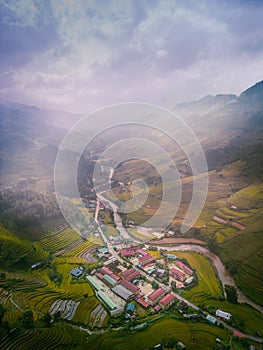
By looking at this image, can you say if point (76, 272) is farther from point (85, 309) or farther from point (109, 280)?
point (85, 309)

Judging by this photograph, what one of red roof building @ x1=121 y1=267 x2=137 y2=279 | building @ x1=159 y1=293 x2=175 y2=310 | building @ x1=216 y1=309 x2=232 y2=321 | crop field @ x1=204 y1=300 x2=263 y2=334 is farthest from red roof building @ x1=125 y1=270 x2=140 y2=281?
building @ x1=216 y1=309 x2=232 y2=321

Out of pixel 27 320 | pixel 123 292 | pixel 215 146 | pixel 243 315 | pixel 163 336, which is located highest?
pixel 215 146

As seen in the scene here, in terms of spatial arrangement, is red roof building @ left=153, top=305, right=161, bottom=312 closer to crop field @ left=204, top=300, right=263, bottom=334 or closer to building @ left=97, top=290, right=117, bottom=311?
building @ left=97, top=290, right=117, bottom=311

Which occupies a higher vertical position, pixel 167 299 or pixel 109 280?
pixel 109 280

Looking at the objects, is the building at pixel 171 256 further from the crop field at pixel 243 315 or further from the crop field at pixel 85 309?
the crop field at pixel 85 309

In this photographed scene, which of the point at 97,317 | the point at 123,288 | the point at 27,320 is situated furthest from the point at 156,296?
the point at 27,320

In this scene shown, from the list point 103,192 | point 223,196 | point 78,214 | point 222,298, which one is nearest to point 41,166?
point 103,192

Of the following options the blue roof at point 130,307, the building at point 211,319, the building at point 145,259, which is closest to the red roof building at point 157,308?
the blue roof at point 130,307
